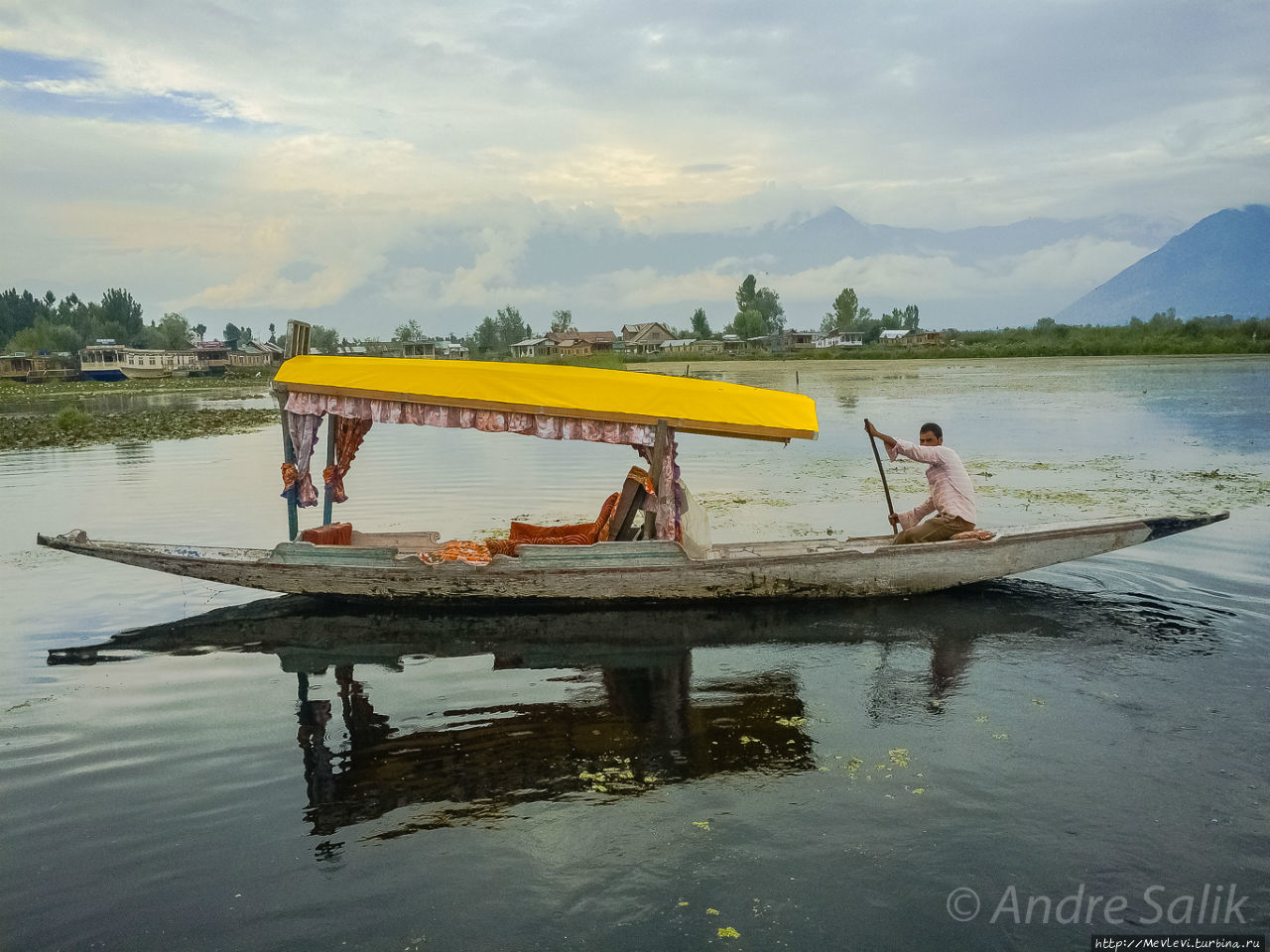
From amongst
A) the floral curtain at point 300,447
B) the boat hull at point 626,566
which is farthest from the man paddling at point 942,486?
the floral curtain at point 300,447

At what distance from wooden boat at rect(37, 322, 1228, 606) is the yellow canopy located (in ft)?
0.03

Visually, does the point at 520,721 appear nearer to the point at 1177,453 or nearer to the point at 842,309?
the point at 1177,453

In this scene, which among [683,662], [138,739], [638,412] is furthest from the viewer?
[638,412]

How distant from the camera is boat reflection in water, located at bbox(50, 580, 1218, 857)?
4.99 metres

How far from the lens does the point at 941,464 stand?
25.6 ft

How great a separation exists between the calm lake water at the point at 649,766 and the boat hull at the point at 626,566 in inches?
13.4

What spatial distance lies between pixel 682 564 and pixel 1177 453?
12325mm

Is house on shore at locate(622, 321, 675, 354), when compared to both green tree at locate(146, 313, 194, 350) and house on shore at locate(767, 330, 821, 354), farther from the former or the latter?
green tree at locate(146, 313, 194, 350)

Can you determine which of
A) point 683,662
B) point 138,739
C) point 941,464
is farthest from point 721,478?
point 138,739

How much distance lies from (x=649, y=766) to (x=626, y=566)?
260 cm

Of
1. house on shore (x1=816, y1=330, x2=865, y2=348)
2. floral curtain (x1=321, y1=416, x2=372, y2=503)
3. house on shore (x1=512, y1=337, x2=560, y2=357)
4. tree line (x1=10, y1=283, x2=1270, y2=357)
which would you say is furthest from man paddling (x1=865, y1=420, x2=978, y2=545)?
house on shore (x1=512, y1=337, x2=560, y2=357)

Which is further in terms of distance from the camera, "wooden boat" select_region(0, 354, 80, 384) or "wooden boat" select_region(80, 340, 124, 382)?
"wooden boat" select_region(80, 340, 124, 382)

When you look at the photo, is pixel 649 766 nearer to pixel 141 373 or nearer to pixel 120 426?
pixel 120 426

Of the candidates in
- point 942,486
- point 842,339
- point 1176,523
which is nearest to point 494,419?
point 942,486
